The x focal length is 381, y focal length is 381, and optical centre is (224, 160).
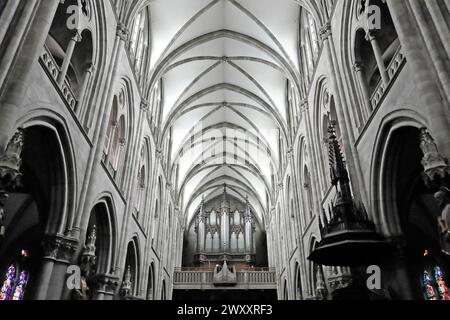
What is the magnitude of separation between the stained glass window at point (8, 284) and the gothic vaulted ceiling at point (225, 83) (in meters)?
10.0

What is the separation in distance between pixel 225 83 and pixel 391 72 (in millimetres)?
16080

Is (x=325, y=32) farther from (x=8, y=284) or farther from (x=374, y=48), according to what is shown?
(x=8, y=284)

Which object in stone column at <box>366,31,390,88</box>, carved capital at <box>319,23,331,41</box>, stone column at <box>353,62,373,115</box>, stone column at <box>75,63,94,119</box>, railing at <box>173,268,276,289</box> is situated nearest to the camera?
stone column at <box>366,31,390,88</box>

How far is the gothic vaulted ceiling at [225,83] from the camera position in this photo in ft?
62.0

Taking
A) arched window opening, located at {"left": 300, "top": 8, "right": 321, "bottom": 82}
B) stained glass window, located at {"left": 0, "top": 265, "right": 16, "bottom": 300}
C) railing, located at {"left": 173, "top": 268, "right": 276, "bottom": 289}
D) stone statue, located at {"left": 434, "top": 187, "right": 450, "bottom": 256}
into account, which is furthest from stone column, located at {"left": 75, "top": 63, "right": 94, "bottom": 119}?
railing, located at {"left": 173, "top": 268, "right": 276, "bottom": 289}

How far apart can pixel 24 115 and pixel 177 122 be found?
1881 cm

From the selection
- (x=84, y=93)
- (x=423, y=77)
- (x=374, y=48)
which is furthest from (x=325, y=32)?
(x=84, y=93)

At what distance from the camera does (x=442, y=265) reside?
529 inches

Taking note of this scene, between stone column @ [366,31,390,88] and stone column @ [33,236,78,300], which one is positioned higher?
stone column @ [366,31,390,88]

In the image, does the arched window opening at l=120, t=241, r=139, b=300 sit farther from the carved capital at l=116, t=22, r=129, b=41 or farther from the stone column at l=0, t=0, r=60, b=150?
the stone column at l=0, t=0, r=60, b=150

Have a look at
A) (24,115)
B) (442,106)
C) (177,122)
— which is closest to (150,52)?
(177,122)

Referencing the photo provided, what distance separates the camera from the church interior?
7.41 metres

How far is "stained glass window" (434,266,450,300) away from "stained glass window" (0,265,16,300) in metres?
15.1
